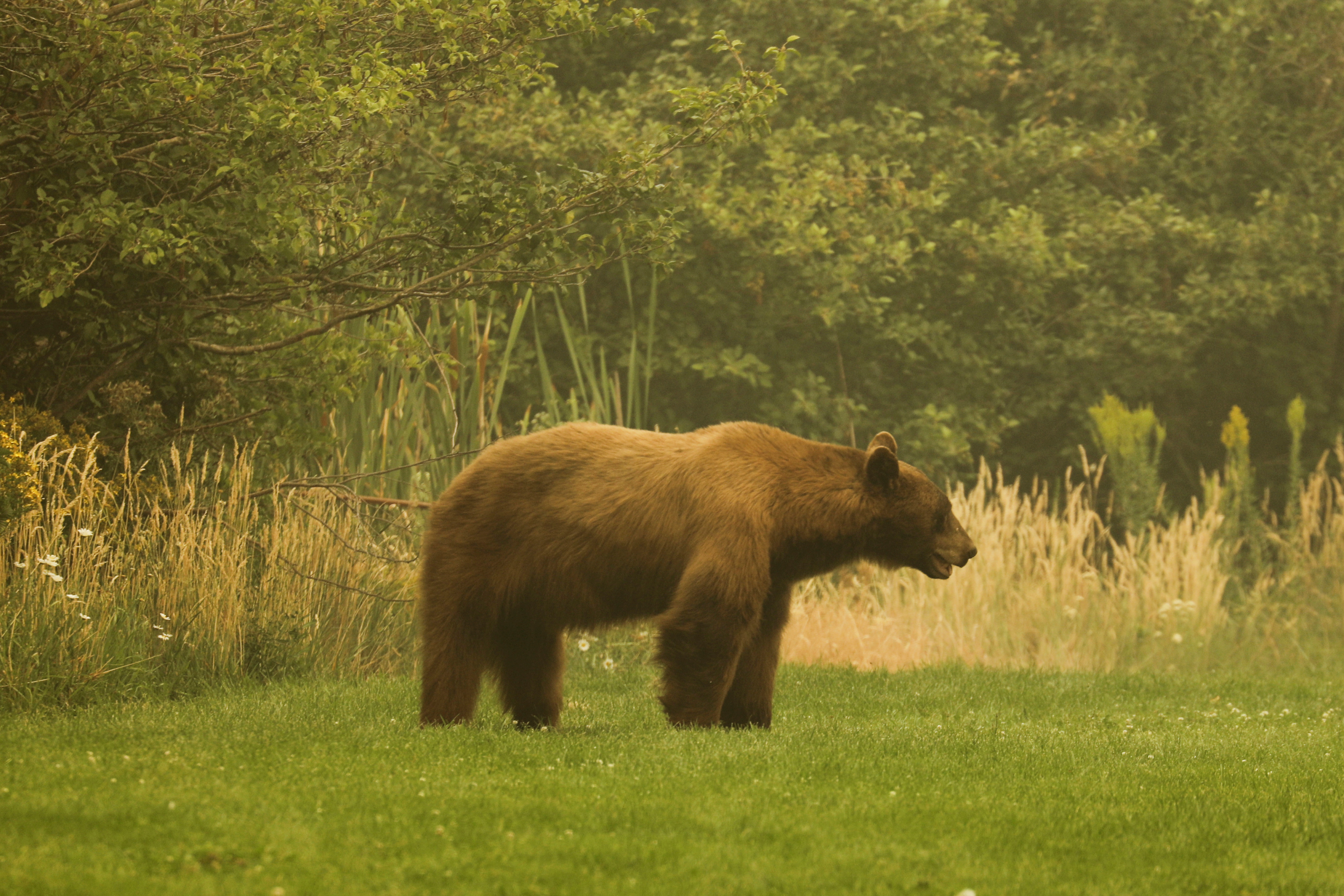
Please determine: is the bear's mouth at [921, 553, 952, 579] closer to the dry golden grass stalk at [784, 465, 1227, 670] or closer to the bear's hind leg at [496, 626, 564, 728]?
the bear's hind leg at [496, 626, 564, 728]

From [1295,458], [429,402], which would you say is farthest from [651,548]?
[1295,458]

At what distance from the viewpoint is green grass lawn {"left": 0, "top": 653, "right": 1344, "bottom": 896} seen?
173 inches

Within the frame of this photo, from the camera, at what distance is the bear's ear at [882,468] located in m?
7.39

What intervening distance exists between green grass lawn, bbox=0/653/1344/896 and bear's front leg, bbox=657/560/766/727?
0.23 meters

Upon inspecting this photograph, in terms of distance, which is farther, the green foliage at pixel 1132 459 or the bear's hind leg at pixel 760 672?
the green foliage at pixel 1132 459

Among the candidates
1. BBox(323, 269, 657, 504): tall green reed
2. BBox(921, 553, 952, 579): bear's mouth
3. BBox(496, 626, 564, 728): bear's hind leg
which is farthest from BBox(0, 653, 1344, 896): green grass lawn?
BBox(323, 269, 657, 504): tall green reed

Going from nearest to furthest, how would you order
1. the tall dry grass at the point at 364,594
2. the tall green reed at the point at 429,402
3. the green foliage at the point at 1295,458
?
the tall dry grass at the point at 364,594 → the tall green reed at the point at 429,402 → the green foliage at the point at 1295,458

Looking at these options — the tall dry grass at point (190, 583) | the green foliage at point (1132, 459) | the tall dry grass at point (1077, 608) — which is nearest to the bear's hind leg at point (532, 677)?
the tall dry grass at point (190, 583)

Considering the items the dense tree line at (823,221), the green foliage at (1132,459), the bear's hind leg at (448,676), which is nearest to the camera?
the bear's hind leg at (448,676)

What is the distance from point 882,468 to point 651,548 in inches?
50.8

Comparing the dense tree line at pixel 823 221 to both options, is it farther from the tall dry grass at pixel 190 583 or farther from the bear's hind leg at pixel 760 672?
the bear's hind leg at pixel 760 672

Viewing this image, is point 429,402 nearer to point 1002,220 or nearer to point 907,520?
point 907,520

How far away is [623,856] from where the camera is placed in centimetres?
459

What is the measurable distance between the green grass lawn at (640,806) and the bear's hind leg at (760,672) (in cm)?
39
